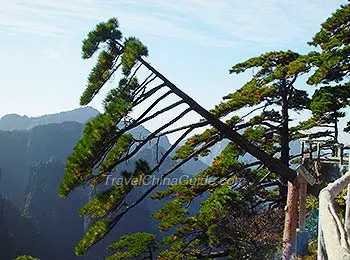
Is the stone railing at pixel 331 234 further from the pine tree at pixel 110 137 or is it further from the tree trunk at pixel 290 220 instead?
the tree trunk at pixel 290 220

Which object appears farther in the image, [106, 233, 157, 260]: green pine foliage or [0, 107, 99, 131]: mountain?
[0, 107, 99, 131]: mountain

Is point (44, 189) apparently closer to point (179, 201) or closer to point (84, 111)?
point (179, 201)

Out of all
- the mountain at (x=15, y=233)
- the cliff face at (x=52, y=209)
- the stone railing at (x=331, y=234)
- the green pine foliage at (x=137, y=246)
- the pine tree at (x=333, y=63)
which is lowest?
the stone railing at (x=331, y=234)

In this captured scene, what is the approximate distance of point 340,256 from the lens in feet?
5.41

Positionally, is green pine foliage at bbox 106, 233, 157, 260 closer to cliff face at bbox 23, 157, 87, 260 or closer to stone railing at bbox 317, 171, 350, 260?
stone railing at bbox 317, 171, 350, 260

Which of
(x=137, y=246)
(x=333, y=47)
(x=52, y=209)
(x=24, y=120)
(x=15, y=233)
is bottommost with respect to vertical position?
(x=137, y=246)

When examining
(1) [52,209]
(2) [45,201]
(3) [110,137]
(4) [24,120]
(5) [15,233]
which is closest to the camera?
(3) [110,137]

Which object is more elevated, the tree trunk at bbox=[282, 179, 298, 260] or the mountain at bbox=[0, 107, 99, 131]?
the mountain at bbox=[0, 107, 99, 131]

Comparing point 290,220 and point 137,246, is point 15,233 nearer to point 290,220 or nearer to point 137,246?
point 137,246

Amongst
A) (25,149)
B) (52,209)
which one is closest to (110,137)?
(52,209)

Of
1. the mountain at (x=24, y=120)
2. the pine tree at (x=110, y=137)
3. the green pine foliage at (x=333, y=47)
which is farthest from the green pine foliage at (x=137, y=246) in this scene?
the mountain at (x=24, y=120)

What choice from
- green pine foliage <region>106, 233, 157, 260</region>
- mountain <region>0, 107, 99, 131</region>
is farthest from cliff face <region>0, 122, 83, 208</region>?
green pine foliage <region>106, 233, 157, 260</region>

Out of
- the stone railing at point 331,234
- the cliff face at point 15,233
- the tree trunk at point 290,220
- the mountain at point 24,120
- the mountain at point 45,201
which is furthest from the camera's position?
the mountain at point 24,120

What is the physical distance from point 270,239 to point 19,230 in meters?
49.5
